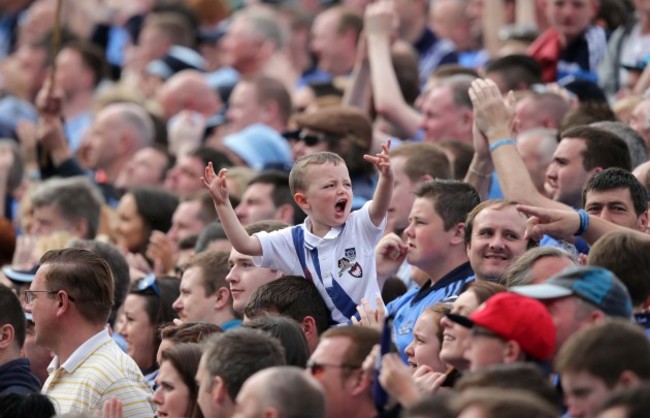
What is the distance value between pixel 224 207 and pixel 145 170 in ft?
18.8

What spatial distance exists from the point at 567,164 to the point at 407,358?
1579 mm

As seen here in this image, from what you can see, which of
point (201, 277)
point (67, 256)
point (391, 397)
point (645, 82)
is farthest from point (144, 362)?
point (645, 82)

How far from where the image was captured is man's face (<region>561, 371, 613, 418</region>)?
16.8ft

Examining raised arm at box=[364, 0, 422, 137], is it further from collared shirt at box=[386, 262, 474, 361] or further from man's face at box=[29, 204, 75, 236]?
collared shirt at box=[386, 262, 474, 361]

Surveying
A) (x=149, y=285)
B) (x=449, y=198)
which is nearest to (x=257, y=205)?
(x=149, y=285)

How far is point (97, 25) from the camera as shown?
724 inches

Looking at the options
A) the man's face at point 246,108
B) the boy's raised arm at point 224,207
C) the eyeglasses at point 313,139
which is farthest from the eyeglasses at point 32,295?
the man's face at point 246,108

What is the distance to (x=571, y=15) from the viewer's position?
11570 mm

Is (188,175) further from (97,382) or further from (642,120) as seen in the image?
(97,382)

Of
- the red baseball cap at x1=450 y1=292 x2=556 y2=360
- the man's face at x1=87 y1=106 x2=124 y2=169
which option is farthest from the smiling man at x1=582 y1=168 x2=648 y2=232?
the man's face at x1=87 y1=106 x2=124 y2=169

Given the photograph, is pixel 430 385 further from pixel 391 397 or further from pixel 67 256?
pixel 67 256

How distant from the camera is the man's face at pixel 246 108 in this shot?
43.5 feet

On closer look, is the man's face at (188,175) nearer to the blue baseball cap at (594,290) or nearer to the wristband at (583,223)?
the wristband at (583,223)

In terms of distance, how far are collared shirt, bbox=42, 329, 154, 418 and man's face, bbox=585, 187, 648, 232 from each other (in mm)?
2390
